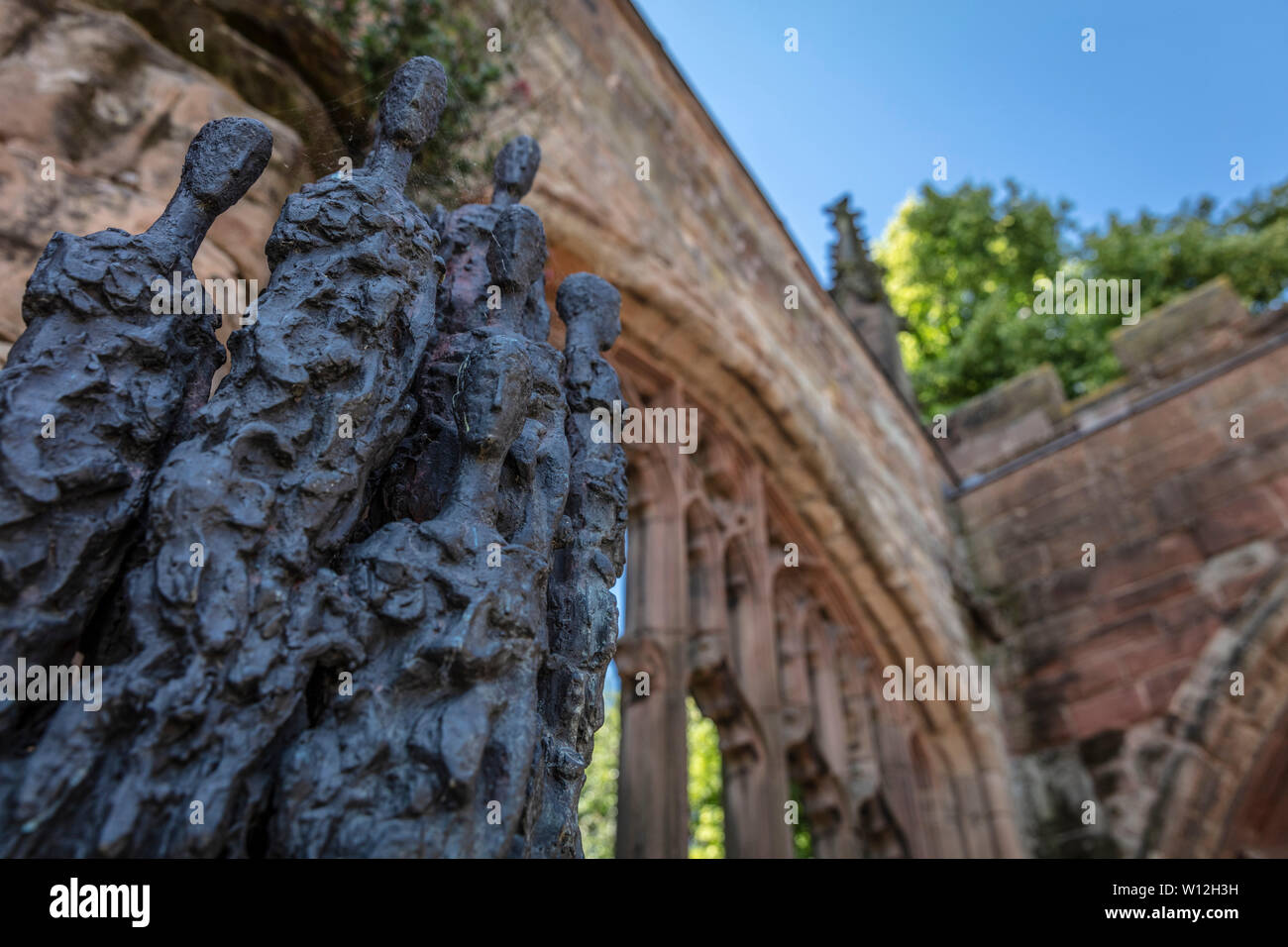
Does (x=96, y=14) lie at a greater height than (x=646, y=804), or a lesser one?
greater

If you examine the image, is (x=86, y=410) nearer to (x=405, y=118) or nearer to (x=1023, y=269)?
(x=405, y=118)

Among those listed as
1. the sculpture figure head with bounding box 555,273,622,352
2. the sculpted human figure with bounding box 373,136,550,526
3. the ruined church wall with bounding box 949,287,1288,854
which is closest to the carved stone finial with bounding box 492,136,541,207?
the sculpted human figure with bounding box 373,136,550,526

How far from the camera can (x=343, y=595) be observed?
39.9 inches

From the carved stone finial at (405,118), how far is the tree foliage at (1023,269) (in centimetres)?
1150

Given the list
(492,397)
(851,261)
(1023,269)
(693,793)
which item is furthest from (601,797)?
(492,397)

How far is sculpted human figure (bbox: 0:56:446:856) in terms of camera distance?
0.84 metres

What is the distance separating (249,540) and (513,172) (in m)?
1.03

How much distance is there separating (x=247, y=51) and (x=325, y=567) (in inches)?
71.0

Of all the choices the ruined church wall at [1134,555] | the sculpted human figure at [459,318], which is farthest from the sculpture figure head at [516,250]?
the ruined church wall at [1134,555]

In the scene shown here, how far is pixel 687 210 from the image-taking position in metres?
4.32

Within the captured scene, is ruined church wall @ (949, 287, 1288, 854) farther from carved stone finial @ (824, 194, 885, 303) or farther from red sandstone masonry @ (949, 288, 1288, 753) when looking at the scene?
carved stone finial @ (824, 194, 885, 303)

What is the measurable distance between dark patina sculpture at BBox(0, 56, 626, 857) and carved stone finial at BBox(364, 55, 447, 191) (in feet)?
0.05
